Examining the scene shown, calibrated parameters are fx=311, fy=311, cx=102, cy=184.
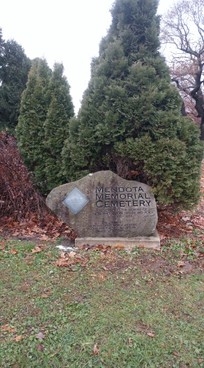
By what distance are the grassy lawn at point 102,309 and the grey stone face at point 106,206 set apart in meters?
0.35

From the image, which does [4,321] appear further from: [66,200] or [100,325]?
[66,200]

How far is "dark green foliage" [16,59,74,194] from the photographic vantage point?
486 centimetres

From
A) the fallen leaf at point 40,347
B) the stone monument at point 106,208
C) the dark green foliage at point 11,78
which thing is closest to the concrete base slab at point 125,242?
the stone monument at point 106,208

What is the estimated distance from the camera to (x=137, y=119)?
150 inches

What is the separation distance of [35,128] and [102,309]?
3.33 meters

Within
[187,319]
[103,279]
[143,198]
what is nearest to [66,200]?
[143,198]

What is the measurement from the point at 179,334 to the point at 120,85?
9.38 ft

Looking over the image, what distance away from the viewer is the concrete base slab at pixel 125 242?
3.71 meters

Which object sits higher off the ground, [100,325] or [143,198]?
[143,198]

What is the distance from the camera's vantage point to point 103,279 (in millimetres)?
3027

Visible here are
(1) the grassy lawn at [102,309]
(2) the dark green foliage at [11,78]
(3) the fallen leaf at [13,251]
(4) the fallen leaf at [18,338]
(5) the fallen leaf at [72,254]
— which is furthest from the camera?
(2) the dark green foliage at [11,78]

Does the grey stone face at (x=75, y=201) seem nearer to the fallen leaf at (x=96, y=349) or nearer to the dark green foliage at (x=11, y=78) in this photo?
the fallen leaf at (x=96, y=349)

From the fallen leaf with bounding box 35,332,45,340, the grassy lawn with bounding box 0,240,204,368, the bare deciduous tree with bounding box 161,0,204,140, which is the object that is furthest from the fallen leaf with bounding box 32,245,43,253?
the bare deciduous tree with bounding box 161,0,204,140

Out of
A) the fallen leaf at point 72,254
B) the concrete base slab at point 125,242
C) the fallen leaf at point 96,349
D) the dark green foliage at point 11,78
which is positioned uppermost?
the dark green foliage at point 11,78
